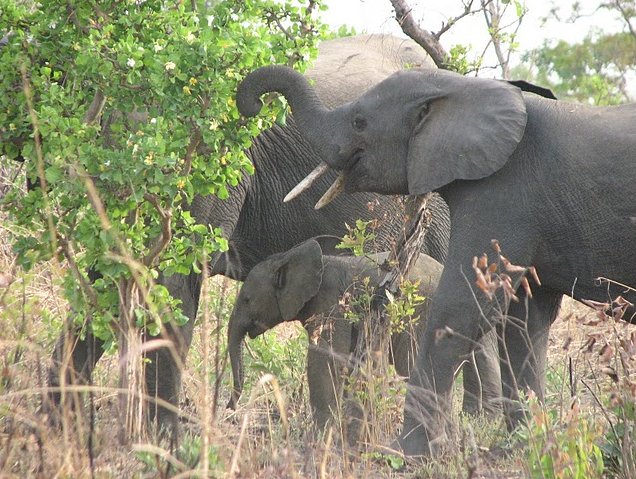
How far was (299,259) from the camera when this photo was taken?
744 cm

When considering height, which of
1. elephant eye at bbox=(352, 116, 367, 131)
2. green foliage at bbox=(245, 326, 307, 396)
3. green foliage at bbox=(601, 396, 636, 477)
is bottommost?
green foliage at bbox=(601, 396, 636, 477)

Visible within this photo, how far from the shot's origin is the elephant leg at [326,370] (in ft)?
22.4

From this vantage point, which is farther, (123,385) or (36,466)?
(123,385)

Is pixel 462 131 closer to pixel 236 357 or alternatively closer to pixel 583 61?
pixel 236 357

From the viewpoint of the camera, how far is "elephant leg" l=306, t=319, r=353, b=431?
6.82m

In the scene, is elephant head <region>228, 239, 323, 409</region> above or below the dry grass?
above

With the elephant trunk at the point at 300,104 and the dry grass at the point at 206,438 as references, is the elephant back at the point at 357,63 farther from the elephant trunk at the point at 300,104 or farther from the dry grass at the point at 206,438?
the dry grass at the point at 206,438

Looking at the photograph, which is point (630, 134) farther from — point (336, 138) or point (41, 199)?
point (41, 199)

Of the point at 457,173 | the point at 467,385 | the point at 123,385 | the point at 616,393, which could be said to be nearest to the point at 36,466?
the point at 123,385

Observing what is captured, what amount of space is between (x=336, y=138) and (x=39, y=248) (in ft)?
5.21

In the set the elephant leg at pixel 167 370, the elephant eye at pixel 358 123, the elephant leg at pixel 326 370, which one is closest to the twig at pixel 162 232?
the elephant eye at pixel 358 123

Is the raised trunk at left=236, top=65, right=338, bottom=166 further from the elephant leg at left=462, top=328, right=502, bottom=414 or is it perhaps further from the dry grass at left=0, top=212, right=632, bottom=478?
the elephant leg at left=462, top=328, right=502, bottom=414

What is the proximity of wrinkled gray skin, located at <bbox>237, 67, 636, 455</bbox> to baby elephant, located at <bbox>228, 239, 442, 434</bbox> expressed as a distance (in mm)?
1247

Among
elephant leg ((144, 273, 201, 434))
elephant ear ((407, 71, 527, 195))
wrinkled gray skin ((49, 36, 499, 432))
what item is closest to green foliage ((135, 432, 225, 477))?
elephant ear ((407, 71, 527, 195))
